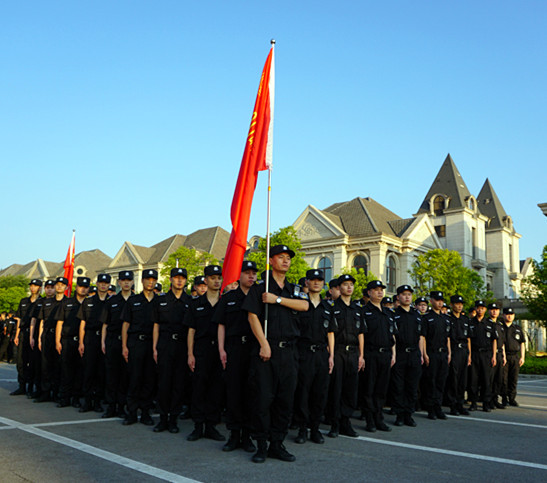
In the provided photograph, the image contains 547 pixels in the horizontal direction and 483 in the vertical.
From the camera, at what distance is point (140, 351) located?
324 inches

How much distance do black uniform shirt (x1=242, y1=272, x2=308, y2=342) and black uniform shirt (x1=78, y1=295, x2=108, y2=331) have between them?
4.08 meters

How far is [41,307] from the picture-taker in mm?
11141

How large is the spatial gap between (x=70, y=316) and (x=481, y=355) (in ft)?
26.1

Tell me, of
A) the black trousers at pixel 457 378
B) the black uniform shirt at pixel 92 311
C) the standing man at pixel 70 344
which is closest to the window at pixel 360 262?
the black trousers at pixel 457 378

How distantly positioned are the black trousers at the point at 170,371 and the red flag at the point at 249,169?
3.79 ft

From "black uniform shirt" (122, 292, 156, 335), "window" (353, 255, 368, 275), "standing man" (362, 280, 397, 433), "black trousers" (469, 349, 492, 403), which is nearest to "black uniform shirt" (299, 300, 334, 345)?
"standing man" (362, 280, 397, 433)

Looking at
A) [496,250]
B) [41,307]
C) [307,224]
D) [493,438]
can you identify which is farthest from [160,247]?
[493,438]

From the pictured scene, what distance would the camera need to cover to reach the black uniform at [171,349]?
25.1ft

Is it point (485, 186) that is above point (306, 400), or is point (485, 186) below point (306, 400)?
above

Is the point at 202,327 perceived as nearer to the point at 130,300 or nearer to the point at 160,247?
the point at 130,300

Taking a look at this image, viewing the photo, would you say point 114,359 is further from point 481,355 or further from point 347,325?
point 481,355

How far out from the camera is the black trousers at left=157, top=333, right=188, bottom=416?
764 cm

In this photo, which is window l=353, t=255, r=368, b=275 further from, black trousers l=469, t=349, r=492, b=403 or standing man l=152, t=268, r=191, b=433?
standing man l=152, t=268, r=191, b=433

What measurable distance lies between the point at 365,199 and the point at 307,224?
8.71 metres
